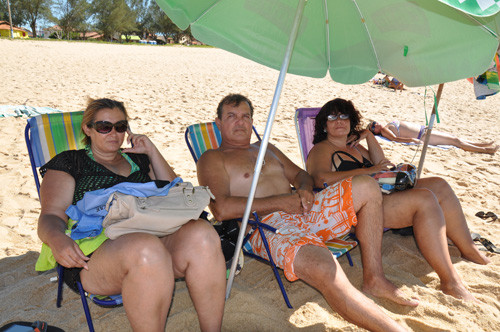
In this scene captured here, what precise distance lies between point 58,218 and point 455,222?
260 cm

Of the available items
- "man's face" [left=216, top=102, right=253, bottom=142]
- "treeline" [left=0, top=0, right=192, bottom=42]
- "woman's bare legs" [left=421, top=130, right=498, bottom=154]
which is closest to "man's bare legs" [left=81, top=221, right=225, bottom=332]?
"man's face" [left=216, top=102, right=253, bottom=142]

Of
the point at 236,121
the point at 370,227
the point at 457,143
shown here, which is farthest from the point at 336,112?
the point at 457,143

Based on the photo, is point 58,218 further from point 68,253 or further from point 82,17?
point 82,17

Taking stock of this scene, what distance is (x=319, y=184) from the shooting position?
3160 mm

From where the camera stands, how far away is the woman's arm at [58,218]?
1906 millimetres

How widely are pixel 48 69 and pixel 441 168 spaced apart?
439 inches

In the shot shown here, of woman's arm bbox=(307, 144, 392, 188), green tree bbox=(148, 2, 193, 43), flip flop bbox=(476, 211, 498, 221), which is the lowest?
flip flop bbox=(476, 211, 498, 221)

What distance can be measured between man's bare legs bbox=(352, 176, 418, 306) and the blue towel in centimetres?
120

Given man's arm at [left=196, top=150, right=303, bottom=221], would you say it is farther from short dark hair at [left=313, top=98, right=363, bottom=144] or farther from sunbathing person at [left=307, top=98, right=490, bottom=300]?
short dark hair at [left=313, top=98, right=363, bottom=144]

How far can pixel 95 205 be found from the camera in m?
2.12

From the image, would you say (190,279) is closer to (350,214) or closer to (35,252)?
(350,214)

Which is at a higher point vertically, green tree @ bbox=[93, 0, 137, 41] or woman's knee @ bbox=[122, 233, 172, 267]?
green tree @ bbox=[93, 0, 137, 41]

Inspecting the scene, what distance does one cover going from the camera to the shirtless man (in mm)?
2104

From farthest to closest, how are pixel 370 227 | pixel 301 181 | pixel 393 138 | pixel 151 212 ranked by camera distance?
1. pixel 393 138
2. pixel 301 181
3. pixel 370 227
4. pixel 151 212
